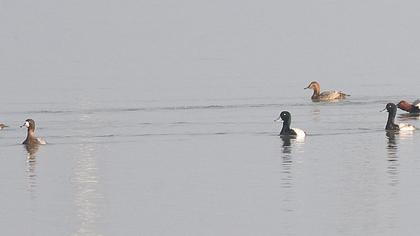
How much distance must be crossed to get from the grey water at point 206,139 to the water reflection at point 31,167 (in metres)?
0.05

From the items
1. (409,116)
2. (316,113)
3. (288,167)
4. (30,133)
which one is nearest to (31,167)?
(30,133)

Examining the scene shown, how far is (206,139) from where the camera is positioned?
4397 cm

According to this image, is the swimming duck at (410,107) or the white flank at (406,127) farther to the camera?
the swimming duck at (410,107)

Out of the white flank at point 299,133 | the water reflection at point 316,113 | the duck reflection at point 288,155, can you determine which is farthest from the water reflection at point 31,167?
the water reflection at point 316,113

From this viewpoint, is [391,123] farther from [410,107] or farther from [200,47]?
[200,47]

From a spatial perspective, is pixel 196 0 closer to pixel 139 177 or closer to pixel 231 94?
pixel 231 94

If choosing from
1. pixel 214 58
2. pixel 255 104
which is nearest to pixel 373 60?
pixel 214 58

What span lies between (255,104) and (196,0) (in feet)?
409

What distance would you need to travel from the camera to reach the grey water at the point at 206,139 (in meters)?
29.1

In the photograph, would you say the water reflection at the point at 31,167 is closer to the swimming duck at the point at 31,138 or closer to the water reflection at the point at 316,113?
the swimming duck at the point at 31,138

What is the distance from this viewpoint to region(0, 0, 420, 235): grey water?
2906 cm

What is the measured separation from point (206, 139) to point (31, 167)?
7.67 metres

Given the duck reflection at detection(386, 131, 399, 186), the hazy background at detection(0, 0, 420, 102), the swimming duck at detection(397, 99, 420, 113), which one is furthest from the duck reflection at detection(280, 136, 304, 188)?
the hazy background at detection(0, 0, 420, 102)

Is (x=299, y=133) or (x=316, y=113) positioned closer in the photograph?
(x=299, y=133)
